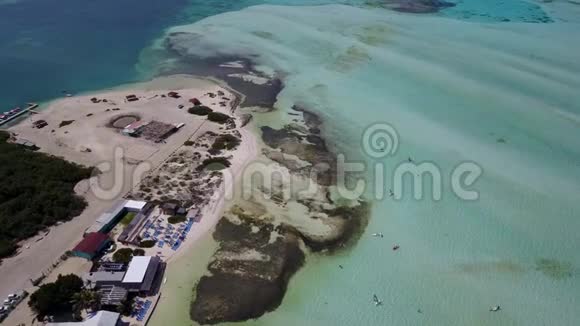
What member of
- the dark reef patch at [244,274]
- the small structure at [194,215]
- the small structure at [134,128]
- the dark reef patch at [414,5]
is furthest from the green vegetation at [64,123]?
the dark reef patch at [414,5]

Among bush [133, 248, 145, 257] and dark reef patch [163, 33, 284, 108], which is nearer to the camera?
bush [133, 248, 145, 257]

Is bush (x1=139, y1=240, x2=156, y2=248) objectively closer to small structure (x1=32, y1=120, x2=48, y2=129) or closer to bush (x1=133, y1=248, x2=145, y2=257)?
bush (x1=133, y1=248, x2=145, y2=257)

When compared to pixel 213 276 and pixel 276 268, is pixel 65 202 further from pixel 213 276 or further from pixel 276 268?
pixel 276 268

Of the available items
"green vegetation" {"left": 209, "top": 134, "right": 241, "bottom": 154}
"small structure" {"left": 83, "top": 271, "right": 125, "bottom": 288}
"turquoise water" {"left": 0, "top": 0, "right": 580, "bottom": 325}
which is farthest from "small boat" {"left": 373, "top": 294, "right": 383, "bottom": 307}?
"green vegetation" {"left": 209, "top": 134, "right": 241, "bottom": 154}

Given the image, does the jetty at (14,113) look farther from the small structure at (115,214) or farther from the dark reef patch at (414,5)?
the dark reef patch at (414,5)

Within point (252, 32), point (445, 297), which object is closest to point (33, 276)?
point (445, 297)

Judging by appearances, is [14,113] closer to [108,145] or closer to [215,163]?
[108,145]

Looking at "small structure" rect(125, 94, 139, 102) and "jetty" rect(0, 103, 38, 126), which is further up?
"small structure" rect(125, 94, 139, 102)
